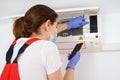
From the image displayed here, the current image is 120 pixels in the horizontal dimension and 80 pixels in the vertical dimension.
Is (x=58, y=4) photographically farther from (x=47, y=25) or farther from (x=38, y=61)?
(x=38, y=61)

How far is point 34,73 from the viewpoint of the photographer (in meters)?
1.07

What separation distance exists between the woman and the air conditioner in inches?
17.6

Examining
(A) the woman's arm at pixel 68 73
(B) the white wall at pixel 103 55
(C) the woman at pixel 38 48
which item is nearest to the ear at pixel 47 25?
(C) the woman at pixel 38 48

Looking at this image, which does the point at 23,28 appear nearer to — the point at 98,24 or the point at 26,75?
the point at 26,75

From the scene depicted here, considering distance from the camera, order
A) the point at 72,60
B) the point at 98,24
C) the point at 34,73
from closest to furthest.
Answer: the point at 34,73 → the point at 72,60 → the point at 98,24

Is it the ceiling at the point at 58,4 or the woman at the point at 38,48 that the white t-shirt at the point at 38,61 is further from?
the ceiling at the point at 58,4

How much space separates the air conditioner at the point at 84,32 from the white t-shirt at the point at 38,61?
560 millimetres

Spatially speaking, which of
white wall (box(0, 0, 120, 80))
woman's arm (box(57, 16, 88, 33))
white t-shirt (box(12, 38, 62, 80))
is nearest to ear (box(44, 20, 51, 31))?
white t-shirt (box(12, 38, 62, 80))

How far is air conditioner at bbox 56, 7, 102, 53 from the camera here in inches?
62.3

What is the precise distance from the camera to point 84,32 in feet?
5.26

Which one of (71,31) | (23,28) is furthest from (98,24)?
(23,28)

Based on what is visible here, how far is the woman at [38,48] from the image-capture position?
→ 107cm

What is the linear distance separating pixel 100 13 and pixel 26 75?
868 millimetres

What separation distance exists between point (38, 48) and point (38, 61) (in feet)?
0.23
